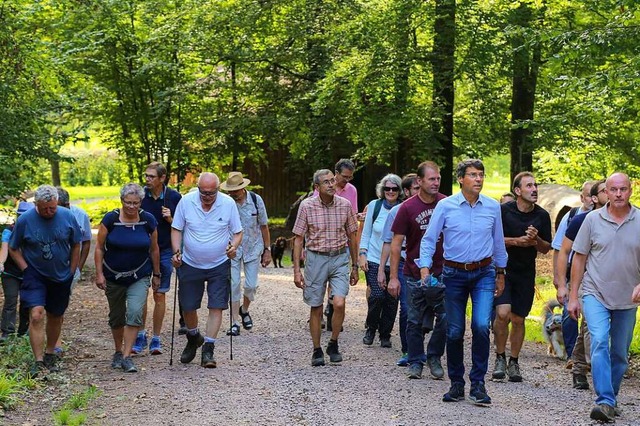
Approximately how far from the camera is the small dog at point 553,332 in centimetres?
1165

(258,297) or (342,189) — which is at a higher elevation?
(342,189)

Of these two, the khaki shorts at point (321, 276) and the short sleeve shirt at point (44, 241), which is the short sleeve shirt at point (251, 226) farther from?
the short sleeve shirt at point (44, 241)

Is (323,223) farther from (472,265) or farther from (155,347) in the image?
(472,265)

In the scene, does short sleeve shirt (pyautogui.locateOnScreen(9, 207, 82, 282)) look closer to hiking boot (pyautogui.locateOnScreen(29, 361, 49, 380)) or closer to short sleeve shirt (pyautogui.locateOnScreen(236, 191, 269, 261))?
hiking boot (pyautogui.locateOnScreen(29, 361, 49, 380))

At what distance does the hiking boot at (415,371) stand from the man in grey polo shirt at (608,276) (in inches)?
78.7

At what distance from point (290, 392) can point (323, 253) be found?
1.97m

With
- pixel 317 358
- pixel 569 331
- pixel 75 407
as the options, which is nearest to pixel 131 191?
pixel 75 407

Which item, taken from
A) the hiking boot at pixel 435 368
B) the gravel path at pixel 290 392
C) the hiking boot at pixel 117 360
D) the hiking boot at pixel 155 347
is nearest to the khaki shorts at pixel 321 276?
the gravel path at pixel 290 392

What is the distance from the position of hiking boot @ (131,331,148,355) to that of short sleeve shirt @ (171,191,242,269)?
142 cm

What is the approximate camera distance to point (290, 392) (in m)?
9.42

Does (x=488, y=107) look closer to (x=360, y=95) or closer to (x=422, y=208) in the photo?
(x=360, y=95)

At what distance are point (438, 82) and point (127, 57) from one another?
1014cm

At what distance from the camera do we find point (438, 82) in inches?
861

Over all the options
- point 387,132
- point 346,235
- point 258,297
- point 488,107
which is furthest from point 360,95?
point 346,235
